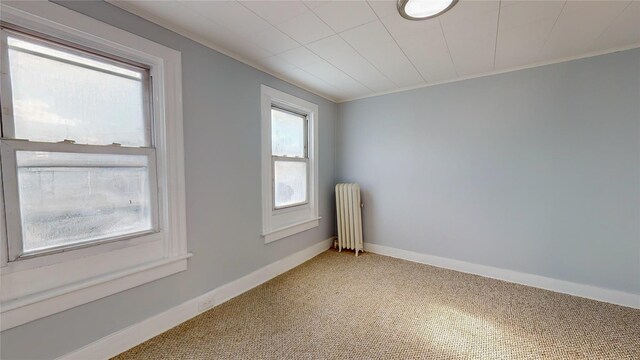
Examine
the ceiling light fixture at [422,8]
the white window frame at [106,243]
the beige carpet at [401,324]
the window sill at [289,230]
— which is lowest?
the beige carpet at [401,324]

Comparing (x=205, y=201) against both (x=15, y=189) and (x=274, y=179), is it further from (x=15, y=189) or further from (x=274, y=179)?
(x=15, y=189)

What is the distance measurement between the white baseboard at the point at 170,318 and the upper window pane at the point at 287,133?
132 cm

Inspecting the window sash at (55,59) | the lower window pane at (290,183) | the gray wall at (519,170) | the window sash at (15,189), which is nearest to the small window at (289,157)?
the lower window pane at (290,183)

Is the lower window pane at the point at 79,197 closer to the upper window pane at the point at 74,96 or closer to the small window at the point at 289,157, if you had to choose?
the upper window pane at the point at 74,96

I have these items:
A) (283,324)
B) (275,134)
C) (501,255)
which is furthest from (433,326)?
(275,134)

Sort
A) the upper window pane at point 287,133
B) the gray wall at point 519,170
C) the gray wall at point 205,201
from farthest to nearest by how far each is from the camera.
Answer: the upper window pane at point 287,133
the gray wall at point 519,170
the gray wall at point 205,201

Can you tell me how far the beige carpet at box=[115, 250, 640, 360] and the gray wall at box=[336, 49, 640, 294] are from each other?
1.45 feet

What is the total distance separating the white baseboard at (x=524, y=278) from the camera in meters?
2.13

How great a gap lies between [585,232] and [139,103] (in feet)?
13.0

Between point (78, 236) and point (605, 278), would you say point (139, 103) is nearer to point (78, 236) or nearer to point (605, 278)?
point (78, 236)

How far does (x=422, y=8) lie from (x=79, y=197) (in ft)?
8.00

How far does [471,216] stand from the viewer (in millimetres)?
2797

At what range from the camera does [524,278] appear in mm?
2512

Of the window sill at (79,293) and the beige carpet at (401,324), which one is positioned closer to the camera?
the window sill at (79,293)
